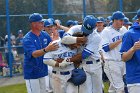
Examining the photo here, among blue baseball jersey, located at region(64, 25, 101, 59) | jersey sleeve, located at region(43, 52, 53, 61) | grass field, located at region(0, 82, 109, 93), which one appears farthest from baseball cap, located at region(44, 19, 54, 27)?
grass field, located at region(0, 82, 109, 93)

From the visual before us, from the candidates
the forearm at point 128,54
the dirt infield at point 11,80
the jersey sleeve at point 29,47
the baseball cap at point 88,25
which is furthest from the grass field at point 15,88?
the forearm at point 128,54

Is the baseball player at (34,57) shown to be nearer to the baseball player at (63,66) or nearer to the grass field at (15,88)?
the baseball player at (63,66)

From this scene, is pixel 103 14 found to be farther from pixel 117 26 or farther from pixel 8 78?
pixel 117 26

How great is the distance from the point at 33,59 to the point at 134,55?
2.17 meters

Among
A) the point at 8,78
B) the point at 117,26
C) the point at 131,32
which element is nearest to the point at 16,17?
the point at 8,78

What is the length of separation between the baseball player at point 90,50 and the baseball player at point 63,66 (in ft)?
0.63

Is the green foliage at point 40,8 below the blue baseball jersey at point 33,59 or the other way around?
the other way around

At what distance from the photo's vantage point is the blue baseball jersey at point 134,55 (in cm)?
540

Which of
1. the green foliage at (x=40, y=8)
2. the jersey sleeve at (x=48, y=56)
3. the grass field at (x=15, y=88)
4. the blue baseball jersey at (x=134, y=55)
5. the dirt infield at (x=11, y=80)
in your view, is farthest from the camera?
the green foliage at (x=40, y=8)

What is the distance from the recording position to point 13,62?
614 inches

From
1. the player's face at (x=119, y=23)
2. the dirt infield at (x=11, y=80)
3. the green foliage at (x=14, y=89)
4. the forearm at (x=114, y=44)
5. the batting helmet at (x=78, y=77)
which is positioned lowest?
the dirt infield at (x=11, y=80)

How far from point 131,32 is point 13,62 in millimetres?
10709

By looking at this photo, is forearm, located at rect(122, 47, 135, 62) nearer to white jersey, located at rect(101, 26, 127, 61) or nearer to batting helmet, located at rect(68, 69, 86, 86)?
batting helmet, located at rect(68, 69, 86, 86)

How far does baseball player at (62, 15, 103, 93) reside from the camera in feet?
21.6
